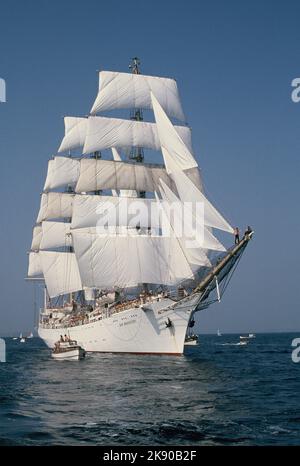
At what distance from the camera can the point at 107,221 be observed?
259 ft

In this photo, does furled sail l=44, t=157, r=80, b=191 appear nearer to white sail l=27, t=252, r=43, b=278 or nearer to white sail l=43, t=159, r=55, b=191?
white sail l=43, t=159, r=55, b=191

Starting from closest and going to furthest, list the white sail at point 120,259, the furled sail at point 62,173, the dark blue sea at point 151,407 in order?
the dark blue sea at point 151,407, the white sail at point 120,259, the furled sail at point 62,173

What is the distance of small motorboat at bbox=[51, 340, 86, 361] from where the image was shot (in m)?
63.4

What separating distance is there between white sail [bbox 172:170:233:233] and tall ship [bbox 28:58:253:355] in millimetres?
108

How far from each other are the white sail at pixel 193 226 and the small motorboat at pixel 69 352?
15.9m

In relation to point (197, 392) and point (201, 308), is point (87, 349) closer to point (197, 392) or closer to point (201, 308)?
point (201, 308)

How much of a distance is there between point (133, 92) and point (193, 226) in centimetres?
3104

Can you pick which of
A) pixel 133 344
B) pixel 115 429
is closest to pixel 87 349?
pixel 133 344

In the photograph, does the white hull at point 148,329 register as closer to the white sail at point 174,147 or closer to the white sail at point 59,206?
the white sail at point 174,147

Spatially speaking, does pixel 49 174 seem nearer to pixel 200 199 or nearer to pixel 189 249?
pixel 189 249

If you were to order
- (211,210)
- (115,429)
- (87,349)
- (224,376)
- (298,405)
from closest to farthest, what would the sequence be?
(115,429) → (298,405) → (224,376) → (211,210) → (87,349)

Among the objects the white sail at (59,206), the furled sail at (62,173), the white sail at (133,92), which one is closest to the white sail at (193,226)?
the white sail at (133,92)

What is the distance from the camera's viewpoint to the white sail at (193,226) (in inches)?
2377
